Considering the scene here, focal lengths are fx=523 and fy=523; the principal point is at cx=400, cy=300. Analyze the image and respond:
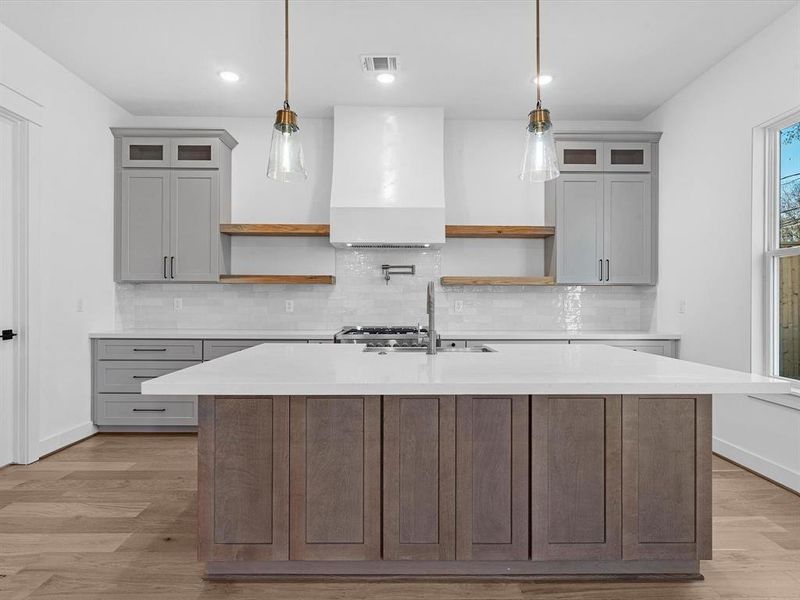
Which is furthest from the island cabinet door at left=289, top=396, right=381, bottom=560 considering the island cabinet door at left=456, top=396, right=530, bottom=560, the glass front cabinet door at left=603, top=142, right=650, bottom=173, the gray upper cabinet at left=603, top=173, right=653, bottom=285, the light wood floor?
the glass front cabinet door at left=603, top=142, right=650, bottom=173

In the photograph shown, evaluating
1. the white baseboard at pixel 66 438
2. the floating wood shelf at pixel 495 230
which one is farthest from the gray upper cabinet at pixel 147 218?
the floating wood shelf at pixel 495 230

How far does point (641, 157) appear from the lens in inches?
183


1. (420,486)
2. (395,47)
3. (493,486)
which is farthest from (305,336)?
(493,486)

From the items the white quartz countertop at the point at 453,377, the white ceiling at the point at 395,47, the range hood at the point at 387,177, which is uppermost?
the white ceiling at the point at 395,47

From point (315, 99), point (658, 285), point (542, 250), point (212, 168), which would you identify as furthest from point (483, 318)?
point (212, 168)

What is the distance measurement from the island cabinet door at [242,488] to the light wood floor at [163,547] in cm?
17

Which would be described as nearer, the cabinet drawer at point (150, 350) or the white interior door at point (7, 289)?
the white interior door at point (7, 289)

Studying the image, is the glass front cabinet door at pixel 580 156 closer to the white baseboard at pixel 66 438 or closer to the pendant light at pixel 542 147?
the pendant light at pixel 542 147

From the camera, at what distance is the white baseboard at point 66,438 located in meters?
3.70

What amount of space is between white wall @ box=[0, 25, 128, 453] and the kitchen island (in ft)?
8.06

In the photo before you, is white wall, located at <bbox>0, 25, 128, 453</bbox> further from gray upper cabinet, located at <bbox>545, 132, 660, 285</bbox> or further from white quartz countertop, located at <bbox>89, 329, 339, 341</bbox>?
gray upper cabinet, located at <bbox>545, 132, 660, 285</bbox>

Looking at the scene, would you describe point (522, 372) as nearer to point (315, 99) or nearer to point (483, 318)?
point (483, 318)

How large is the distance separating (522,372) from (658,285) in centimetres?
327

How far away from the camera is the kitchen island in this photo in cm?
201
